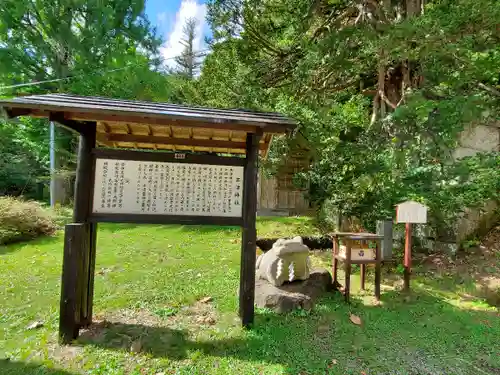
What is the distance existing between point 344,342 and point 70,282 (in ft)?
10.5

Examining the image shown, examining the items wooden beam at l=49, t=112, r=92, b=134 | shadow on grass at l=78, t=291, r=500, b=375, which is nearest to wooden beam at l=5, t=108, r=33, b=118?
wooden beam at l=49, t=112, r=92, b=134

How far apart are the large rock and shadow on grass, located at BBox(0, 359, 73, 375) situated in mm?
2455

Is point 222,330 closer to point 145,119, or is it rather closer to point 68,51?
point 145,119

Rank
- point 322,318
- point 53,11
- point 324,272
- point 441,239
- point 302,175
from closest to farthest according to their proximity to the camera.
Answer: point 322,318
point 324,272
point 441,239
point 302,175
point 53,11

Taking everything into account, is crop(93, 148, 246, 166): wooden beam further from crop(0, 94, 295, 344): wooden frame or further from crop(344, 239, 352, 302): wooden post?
crop(344, 239, 352, 302): wooden post

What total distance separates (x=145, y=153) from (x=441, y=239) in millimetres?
7224

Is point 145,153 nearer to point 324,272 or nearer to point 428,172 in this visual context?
point 324,272

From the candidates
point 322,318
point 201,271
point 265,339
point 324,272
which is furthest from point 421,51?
point 201,271

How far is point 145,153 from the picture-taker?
11.9 feet

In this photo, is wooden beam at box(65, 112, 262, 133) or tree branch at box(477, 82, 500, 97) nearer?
wooden beam at box(65, 112, 262, 133)

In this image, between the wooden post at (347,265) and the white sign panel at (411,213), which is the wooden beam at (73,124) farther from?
the white sign panel at (411,213)

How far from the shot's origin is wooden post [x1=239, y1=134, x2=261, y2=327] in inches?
147

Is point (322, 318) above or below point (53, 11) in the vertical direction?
below

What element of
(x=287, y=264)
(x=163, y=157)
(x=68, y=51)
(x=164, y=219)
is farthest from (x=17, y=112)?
(x=68, y=51)
